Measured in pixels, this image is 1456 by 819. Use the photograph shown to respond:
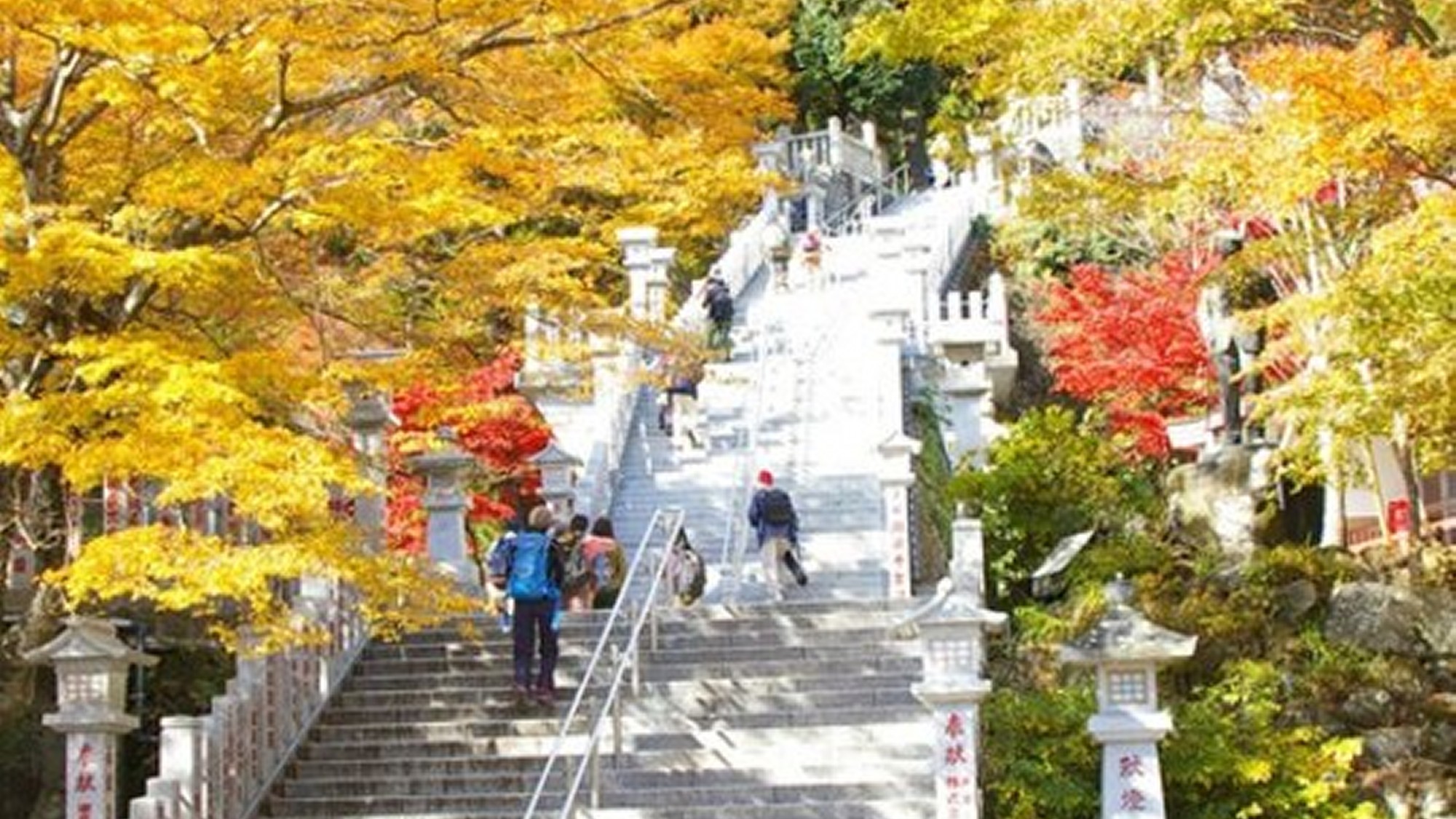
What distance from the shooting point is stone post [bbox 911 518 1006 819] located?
1281cm

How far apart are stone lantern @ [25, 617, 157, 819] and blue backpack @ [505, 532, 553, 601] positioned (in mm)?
3106

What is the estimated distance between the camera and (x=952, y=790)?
42.0 ft

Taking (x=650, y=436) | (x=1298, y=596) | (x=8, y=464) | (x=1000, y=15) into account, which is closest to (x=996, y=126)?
(x=1000, y=15)

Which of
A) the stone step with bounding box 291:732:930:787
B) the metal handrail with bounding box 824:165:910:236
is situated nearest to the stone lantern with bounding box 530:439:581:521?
the stone step with bounding box 291:732:930:787

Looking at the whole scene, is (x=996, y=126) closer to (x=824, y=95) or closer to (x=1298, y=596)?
(x=1298, y=596)

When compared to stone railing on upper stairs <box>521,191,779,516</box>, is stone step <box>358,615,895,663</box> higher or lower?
lower

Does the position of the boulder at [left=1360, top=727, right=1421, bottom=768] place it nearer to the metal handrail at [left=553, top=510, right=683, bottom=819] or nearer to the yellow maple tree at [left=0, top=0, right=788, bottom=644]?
the metal handrail at [left=553, top=510, right=683, bottom=819]

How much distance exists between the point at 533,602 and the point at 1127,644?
4427 millimetres

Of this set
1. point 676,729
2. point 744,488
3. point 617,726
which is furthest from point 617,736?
point 744,488

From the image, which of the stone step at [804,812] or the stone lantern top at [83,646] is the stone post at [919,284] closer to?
the stone step at [804,812]

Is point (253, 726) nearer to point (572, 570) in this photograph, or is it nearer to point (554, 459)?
point (572, 570)

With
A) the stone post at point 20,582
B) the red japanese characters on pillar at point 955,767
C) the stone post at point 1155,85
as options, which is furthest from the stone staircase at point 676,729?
the stone post at point 1155,85

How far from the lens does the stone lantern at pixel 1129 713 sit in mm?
12539

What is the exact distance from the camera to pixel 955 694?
502 inches
